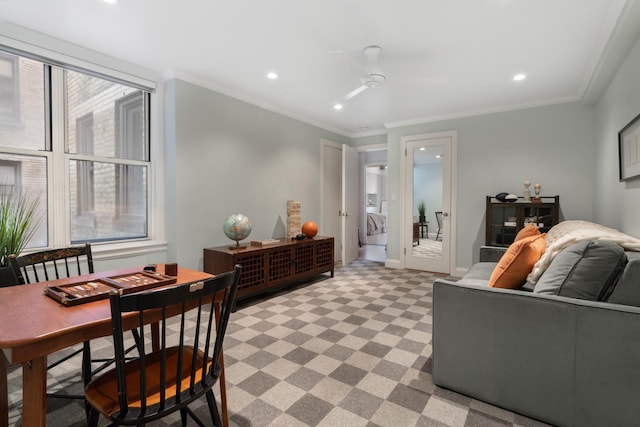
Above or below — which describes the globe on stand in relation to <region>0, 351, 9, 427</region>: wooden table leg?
above

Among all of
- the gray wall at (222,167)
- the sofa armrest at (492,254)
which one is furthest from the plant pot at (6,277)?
the sofa armrest at (492,254)

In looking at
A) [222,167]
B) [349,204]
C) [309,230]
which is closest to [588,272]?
[309,230]

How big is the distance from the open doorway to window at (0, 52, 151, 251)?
14.4 feet

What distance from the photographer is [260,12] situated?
229 cm

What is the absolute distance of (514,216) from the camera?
432 centimetres

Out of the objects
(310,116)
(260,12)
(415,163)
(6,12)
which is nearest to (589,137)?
(415,163)

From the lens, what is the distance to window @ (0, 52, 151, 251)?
2.58 metres

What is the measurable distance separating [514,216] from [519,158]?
814mm

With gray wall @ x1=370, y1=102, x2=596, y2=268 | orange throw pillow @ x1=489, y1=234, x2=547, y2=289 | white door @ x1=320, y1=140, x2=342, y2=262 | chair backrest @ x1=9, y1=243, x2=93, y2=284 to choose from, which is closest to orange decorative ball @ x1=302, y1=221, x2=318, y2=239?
white door @ x1=320, y1=140, x2=342, y2=262

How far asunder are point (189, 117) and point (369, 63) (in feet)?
6.51

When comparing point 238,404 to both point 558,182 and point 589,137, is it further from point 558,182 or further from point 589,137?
point 589,137

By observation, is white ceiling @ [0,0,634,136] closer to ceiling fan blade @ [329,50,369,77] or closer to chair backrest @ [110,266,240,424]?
ceiling fan blade @ [329,50,369,77]

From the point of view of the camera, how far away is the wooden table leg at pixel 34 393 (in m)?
1.05

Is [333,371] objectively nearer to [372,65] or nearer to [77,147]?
[372,65]
